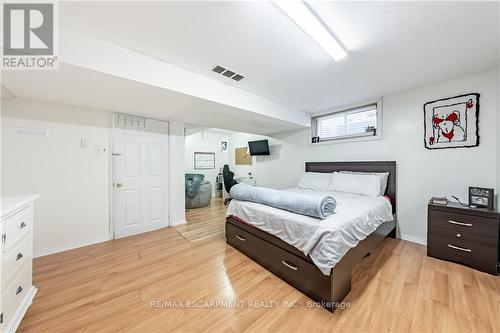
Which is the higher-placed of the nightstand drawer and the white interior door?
the white interior door

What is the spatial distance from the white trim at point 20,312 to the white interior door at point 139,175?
4.89 ft

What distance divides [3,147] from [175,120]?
210 cm

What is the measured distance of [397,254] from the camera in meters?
2.34

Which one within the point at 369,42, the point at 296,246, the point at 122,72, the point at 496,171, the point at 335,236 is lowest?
the point at 296,246

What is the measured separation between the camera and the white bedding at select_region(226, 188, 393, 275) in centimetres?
143

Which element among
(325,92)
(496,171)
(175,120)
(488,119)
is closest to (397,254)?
(496,171)

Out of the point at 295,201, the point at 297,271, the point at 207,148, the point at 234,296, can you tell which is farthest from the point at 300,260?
the point at 207,148

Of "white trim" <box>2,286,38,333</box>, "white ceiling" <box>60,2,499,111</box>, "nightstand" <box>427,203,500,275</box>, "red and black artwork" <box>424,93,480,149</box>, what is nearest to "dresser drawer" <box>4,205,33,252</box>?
"white trim" <box>2,286,38,333</box>

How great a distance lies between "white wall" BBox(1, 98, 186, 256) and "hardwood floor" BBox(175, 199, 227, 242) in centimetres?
122

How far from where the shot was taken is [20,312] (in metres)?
1.31

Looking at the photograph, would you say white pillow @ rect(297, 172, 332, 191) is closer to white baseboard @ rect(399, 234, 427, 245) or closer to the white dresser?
white baseboard @ rect(399, 234, 427, 245)

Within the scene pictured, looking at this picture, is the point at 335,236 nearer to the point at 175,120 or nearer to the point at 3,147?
the point at 175,120

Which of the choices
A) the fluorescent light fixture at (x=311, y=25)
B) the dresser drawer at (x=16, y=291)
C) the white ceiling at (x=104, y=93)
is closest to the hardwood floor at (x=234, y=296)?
the dresser drawer at (x=16, y=291)

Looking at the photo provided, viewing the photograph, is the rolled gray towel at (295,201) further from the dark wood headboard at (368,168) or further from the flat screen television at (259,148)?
the flat screen television at (259,148)
